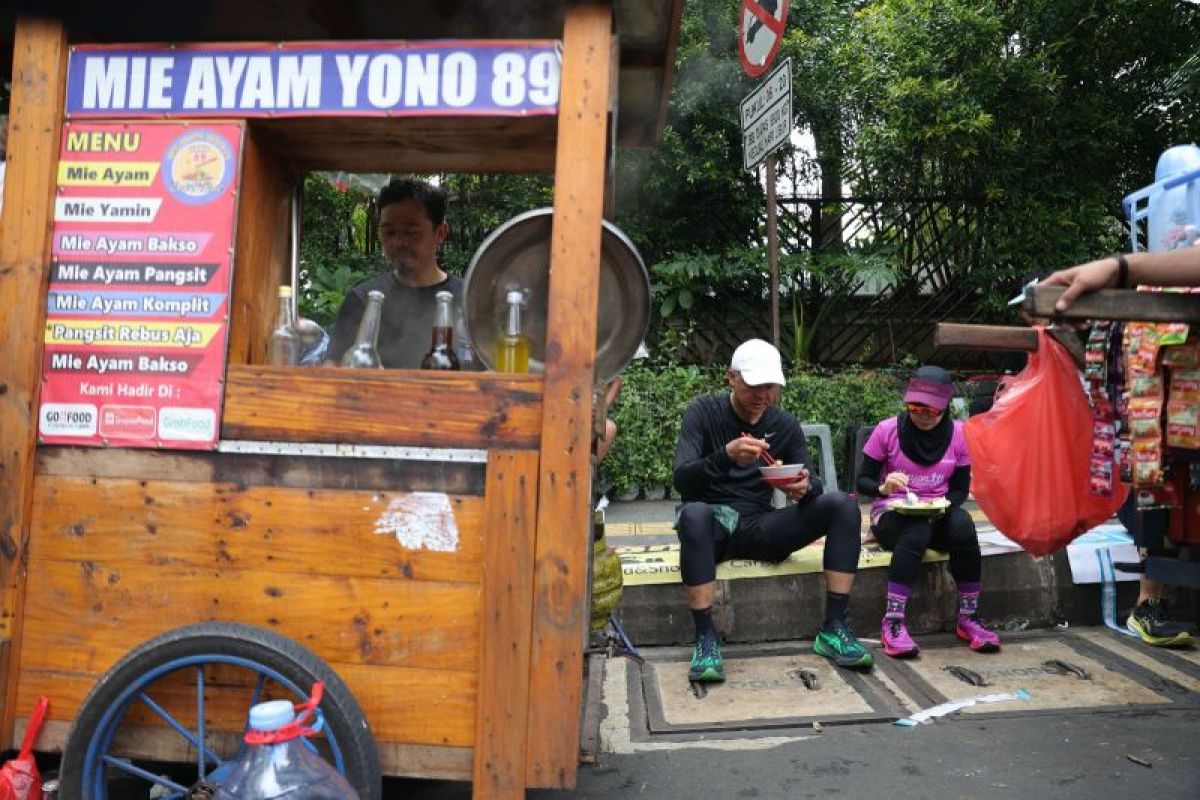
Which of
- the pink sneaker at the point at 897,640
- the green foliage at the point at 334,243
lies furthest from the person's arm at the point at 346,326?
the green foliage at the point at 334,243

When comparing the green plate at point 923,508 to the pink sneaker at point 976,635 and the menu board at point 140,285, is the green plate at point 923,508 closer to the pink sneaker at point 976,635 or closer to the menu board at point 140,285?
the pink sneaker at point 976,635

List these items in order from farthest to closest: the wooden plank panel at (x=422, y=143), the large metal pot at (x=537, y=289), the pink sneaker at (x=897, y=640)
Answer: the pink sneaker at (x=897, y=640) → the large metal pot at (x=537, y=289) → the wooden plank panel at (x=422, y=143)

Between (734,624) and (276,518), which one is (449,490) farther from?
(734,624)

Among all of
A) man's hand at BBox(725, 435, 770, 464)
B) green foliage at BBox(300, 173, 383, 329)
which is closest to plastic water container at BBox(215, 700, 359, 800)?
man's hand at BBox(725, 435, 770, 464)

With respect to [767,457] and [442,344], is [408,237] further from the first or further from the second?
[767,457]

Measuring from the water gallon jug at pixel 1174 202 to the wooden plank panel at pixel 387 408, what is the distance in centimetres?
211

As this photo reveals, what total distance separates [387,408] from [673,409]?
5.23 meters

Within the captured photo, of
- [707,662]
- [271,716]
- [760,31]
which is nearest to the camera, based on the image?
[271,716]

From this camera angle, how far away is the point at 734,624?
4.34 meters

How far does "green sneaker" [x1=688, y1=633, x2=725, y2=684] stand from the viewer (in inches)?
149

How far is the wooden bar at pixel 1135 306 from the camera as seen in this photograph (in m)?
2.19

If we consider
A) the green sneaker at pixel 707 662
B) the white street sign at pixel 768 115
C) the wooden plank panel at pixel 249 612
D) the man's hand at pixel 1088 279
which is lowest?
the green sneaker at pixel 707 662

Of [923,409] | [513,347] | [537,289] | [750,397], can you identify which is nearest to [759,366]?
[750,397]

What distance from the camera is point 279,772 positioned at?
1951mm
